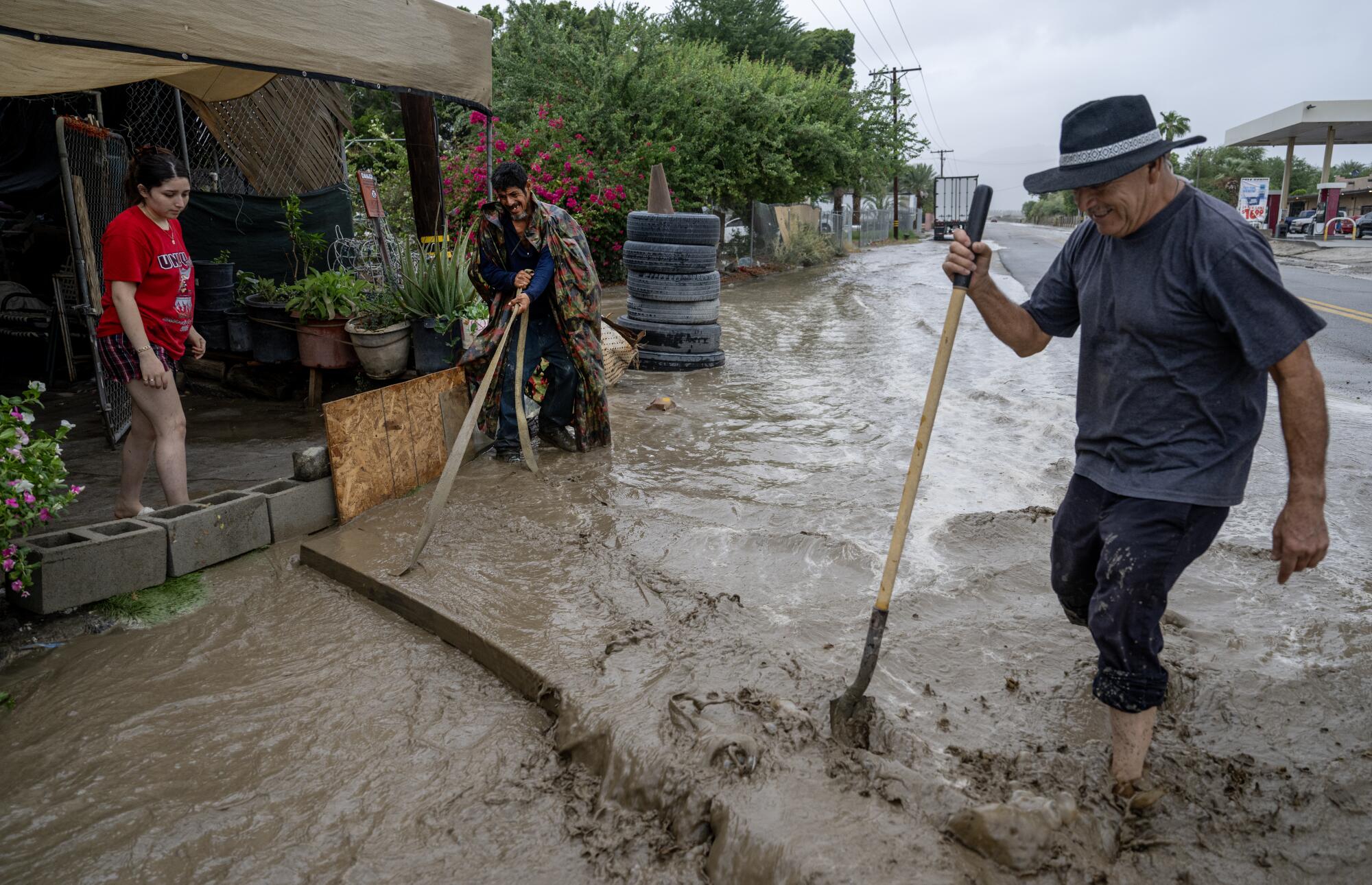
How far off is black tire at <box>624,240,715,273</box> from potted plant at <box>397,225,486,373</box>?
2.39 meters

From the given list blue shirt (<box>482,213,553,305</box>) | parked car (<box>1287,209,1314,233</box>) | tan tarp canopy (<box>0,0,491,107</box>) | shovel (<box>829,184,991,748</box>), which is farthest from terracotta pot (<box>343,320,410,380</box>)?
parked car (<box>1287,209,1314,233</box>)

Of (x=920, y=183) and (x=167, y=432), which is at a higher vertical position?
(x=920, y=183)

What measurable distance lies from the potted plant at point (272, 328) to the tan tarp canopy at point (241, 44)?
170cm

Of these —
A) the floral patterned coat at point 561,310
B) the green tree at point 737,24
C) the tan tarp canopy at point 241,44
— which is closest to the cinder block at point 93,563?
the floral patterned coat at point 561,310

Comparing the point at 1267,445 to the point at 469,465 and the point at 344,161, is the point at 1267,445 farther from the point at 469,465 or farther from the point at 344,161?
the point at 344,161

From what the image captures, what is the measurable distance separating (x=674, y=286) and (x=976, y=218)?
6.27 m

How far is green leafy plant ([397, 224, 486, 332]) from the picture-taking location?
21.0 ft

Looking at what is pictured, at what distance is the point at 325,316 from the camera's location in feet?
22.5

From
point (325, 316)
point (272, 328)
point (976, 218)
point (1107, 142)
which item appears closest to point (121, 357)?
point (325, 316)

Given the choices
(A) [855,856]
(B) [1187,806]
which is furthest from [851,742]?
(B) [1187,806]

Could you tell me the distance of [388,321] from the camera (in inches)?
262

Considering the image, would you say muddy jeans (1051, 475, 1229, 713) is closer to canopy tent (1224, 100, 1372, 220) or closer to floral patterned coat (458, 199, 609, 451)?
floral patterned coat (458, 199, 609, 451)

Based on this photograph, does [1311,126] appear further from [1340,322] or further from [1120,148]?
[1120,148]

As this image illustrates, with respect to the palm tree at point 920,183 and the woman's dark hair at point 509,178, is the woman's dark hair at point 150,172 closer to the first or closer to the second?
the woman's dark hair at point 509,178
